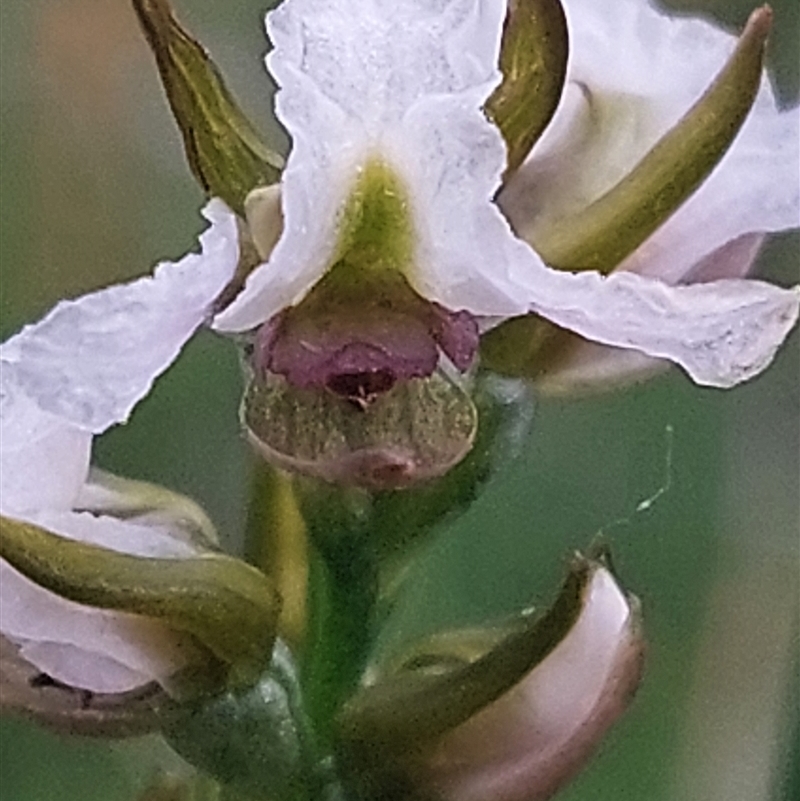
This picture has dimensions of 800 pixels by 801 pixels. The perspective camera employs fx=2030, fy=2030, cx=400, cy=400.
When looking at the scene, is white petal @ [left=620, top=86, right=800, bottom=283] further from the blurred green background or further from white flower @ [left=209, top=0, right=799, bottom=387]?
the blurred green background

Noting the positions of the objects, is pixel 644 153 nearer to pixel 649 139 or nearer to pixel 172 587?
pixel 649 139

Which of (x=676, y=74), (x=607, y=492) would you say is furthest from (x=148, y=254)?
(x=676, y=74)

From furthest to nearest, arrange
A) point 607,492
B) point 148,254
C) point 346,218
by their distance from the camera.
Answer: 1. point 148,254
2. point 607,492
3. point 346,218

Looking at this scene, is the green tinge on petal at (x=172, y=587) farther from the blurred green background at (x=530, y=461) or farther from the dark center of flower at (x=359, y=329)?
the blurred green background at (x=530, y=461)

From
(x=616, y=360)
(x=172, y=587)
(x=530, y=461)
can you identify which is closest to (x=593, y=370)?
(x=616, y=360)

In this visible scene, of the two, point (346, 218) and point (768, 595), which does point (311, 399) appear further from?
point (768, 595)
